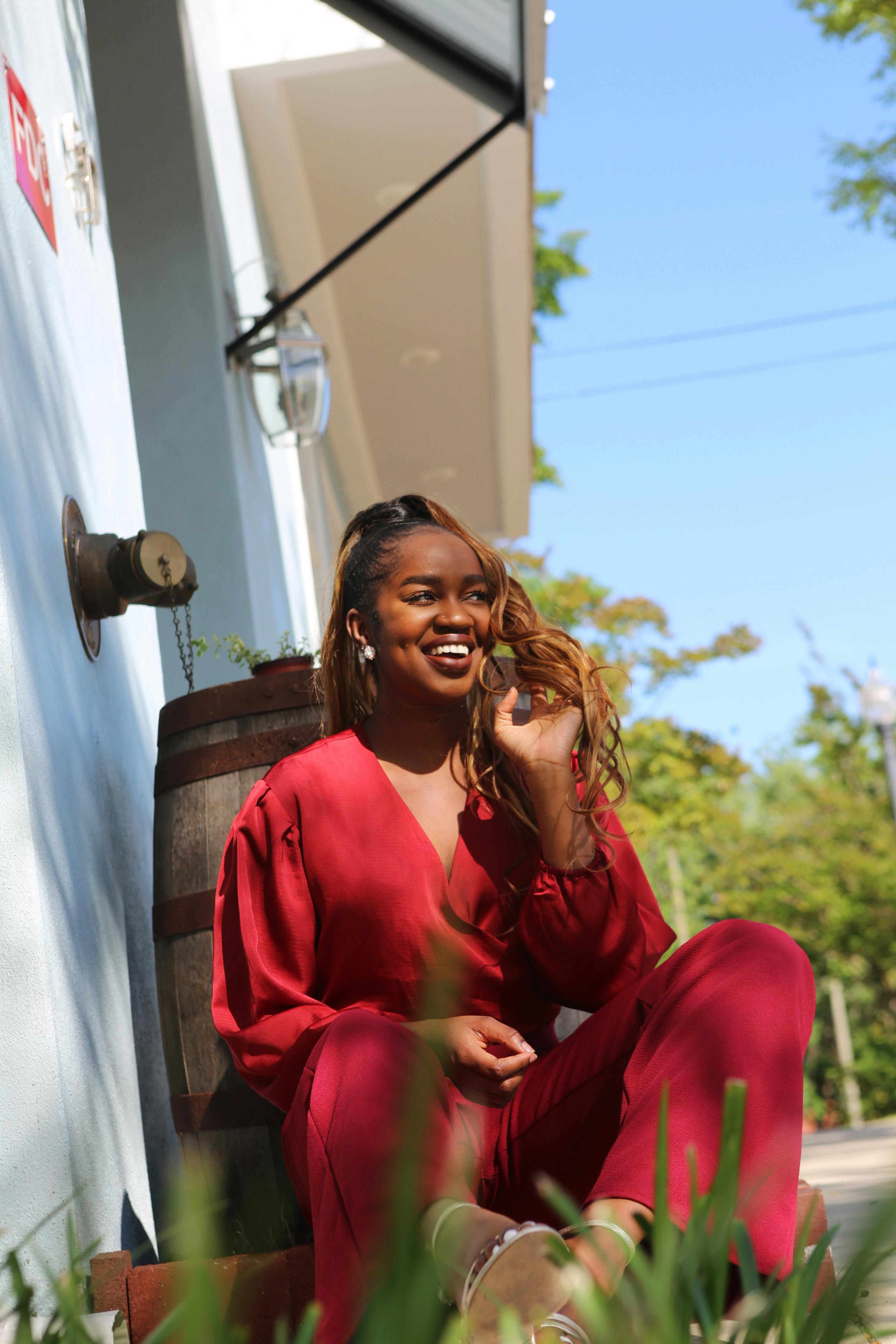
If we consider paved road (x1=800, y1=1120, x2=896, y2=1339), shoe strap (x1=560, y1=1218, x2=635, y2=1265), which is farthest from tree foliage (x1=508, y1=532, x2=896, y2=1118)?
shoe strap (x1=560, y1=1218, x2=635, y2=1265)

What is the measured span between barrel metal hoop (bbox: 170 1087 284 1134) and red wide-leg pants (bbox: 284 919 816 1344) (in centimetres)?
25

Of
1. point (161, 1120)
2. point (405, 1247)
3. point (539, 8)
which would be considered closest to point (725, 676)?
point (539, 8)

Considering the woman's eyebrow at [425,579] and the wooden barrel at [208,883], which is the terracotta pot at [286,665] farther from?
the woman's eyebrow at [425,579]

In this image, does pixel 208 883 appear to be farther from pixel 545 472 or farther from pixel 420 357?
pixel 545 472

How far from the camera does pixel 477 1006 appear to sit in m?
1.94

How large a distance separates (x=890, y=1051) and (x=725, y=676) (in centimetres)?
622

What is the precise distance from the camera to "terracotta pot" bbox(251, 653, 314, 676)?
7.82ft

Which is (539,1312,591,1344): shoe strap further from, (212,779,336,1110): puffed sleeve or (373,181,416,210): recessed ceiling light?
(373,181,416,210): recessed ceiling light

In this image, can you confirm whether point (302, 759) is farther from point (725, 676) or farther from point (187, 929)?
point (725, 676)

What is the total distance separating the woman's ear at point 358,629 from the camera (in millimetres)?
2238

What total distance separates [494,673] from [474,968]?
0.51 meters

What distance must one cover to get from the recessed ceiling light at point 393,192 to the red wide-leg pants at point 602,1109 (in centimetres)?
567

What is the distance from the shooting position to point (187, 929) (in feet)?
6.86

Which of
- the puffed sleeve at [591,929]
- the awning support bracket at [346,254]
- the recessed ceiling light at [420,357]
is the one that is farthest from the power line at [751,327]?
the puffed sleeve at [591,929]
